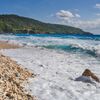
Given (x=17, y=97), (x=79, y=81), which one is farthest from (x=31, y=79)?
(x=17, y=97)

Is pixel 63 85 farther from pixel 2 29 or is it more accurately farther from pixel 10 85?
pixel 2 29

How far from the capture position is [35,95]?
8.06 meters

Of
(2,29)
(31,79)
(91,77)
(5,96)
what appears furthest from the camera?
(2,29)

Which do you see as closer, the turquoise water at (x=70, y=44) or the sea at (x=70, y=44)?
the sea at (x=70, y=44)

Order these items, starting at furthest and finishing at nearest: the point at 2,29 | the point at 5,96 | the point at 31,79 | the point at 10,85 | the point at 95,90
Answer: the point at 2,29, the point at 31,79, the point at 95,90, the point at 10,85, the point at 5,96

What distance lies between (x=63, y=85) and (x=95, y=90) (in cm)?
110

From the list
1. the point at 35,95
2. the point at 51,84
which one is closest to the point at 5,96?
the point at 35,95

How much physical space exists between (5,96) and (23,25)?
191m

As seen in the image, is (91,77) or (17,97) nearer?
(17,97)

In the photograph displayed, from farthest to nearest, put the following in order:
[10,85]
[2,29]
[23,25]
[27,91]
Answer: [23,25] < [2,29] < [27,91] < [10,85]

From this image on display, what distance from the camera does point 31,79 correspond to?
400 inches

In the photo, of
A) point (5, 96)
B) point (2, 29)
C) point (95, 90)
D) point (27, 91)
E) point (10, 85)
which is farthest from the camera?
point (2, 29)

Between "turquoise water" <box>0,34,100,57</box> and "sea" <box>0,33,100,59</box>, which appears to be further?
"turquoise water" <box>0,34,100,57</box>

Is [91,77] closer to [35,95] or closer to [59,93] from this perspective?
[59,93]
